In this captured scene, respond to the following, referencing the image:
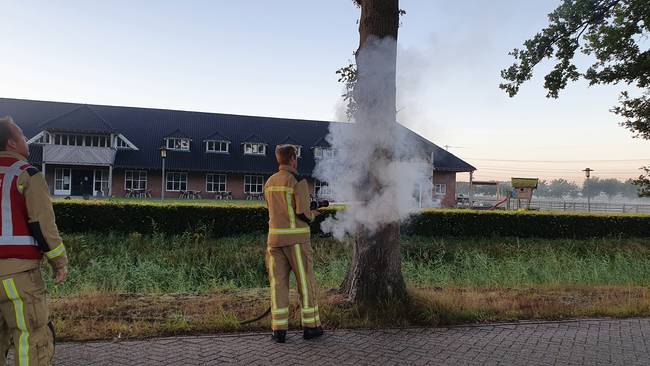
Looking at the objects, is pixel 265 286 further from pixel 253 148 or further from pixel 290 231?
pixel 253 148

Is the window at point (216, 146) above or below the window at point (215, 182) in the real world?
above

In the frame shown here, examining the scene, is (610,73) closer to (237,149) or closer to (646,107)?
(646,107)

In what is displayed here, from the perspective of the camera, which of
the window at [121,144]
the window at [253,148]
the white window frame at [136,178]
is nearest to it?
the white window frame at [136,178]

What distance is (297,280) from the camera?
5.02 meters

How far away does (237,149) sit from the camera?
126 ft

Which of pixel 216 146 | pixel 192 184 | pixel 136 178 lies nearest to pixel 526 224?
pixel 192 184

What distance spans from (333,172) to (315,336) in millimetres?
2327

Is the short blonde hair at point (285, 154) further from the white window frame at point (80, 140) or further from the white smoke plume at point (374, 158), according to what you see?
the white window frame at point (80, 140)

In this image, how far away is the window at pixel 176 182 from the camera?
3597 centimetres

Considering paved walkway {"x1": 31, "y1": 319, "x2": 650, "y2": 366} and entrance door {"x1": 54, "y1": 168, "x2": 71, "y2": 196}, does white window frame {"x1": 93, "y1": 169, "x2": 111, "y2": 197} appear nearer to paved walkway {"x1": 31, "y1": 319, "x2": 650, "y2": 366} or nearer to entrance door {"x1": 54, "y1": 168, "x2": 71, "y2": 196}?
entrance door {"x1": 54, "y1": 168, "x2": 71, "y2": 196}

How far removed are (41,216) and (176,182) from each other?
3440cm

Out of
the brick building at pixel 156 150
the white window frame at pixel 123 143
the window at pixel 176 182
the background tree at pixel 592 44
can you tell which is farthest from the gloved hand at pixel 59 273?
the white window frame at pixel 123 143

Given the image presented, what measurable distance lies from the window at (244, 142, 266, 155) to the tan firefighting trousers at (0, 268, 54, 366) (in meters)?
35.4

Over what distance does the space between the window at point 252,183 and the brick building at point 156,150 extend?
0.08m
